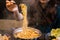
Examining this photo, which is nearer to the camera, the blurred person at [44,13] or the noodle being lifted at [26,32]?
the noodle being lifted at [26,32]

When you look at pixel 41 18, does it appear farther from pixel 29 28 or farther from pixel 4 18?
pixel 4 18

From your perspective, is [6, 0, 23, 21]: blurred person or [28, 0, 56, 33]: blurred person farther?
[28, 0, 56, 33]: blurred person

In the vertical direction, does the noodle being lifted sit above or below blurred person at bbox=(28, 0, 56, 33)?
below

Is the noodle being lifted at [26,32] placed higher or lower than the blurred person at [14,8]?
lower

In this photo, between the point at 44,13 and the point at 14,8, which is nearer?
the point at 14,8

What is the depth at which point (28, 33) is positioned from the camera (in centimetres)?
96

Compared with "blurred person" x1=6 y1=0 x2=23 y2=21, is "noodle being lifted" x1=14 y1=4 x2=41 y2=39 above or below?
below

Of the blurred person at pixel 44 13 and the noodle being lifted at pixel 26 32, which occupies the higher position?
the blurred person at pixel 44 13

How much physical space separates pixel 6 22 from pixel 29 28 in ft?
0.62

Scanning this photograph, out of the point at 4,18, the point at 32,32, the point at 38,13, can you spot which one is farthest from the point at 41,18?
the point at 4,18

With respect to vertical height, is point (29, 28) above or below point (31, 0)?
below

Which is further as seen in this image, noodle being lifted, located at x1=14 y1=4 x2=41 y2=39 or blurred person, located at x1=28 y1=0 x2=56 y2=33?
blurred person, located at x1=28 y1=0 x2=56 y2=33

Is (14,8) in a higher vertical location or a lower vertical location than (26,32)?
higher

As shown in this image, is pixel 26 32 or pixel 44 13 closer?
pixel 26 32
